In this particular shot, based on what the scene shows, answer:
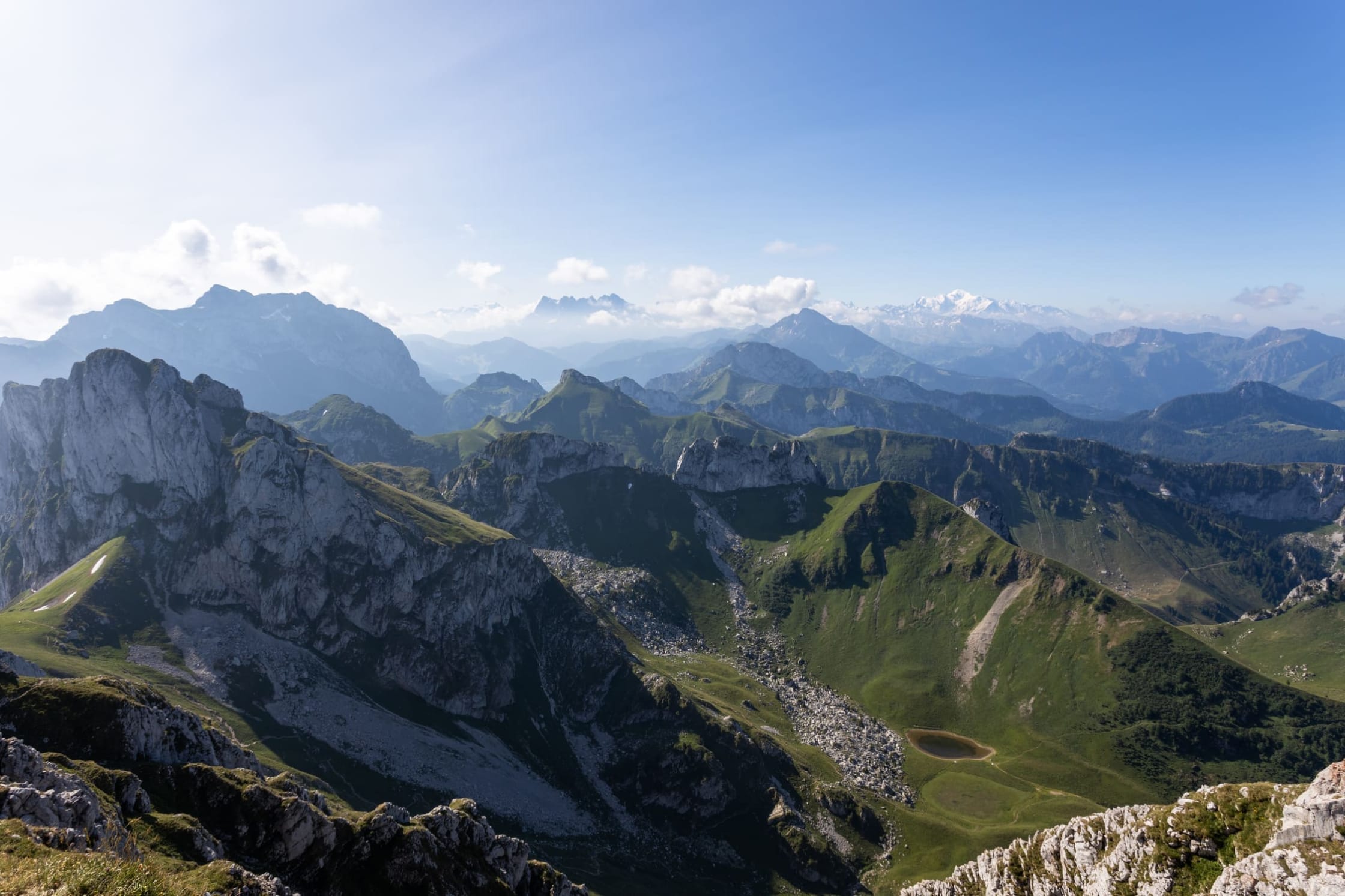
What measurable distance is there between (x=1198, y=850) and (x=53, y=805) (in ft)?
327

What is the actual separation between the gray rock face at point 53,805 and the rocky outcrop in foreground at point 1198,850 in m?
89.9

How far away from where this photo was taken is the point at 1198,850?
211 feet

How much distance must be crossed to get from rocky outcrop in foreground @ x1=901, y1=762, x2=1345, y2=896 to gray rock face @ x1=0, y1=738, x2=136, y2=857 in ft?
295

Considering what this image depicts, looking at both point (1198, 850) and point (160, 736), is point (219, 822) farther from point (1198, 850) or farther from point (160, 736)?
point (1198, 850)

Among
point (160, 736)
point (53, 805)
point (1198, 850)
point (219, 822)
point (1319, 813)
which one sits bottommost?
point (1198, 850)

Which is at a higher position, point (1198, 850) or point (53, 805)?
point (53, 805)

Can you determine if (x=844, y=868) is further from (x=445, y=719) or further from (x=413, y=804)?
(x=445, y=719)

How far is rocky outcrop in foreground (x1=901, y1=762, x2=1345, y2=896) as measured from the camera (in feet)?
174

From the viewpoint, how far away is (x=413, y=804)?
151 metres

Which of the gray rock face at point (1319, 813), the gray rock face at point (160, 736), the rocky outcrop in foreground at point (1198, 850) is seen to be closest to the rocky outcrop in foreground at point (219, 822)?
the gray rock face at point (160, 736)

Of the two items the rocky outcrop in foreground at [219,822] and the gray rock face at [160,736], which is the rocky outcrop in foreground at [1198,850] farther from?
the gray rock face at [160,736]

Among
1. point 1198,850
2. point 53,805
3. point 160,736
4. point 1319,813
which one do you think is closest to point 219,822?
point 160,736

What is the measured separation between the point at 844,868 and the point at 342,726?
135 meters

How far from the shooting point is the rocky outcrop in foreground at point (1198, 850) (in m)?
53.1
